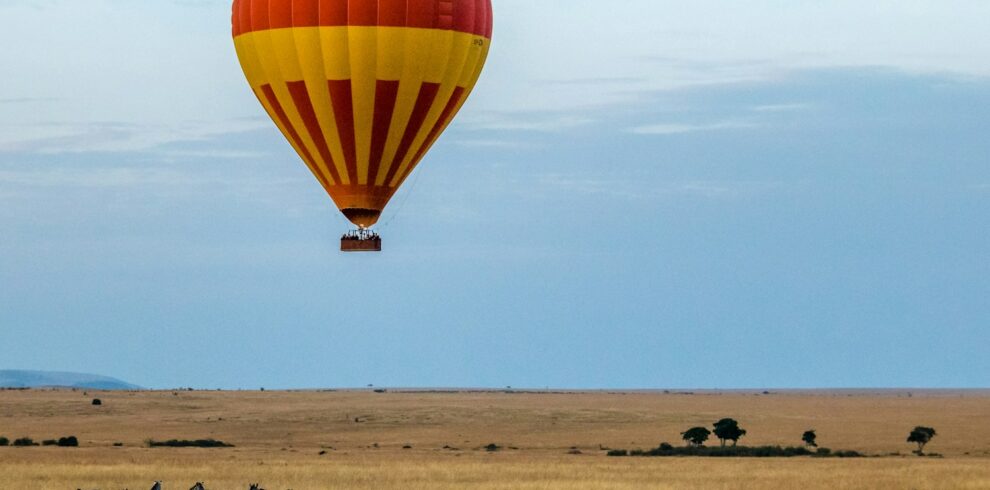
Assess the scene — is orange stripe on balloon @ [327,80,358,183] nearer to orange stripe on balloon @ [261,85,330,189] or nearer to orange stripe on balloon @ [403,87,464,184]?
orange stripe on balloon @ [261,85,330,189]

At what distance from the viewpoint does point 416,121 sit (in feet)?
120

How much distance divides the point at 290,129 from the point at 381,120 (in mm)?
2485

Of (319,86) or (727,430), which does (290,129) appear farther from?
(727,430)

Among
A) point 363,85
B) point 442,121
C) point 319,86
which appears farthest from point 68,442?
point 363,85

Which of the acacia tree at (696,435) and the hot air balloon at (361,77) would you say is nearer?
the hot air balloon at (361,77)

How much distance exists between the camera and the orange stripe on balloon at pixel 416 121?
36.3m

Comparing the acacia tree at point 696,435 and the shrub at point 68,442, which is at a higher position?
the acacia tree at point 696,435

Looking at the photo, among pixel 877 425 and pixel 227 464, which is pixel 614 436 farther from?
pixel 227 464

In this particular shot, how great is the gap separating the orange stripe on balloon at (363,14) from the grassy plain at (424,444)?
11.6 metres

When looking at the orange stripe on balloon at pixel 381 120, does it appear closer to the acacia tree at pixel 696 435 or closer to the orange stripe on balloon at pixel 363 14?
the orange stripe on balloon at pixel 363 14

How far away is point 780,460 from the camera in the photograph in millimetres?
56938

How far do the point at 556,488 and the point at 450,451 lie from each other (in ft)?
76.2

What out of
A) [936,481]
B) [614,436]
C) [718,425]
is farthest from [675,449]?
[936,481]

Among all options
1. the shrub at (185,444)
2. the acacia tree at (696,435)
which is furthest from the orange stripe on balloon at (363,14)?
the acacia tree at (696,435)
